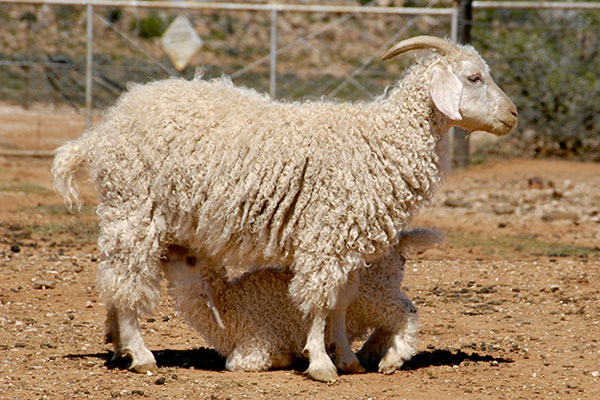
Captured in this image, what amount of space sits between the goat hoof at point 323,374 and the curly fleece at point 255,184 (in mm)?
406

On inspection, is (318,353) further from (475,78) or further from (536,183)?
(536,183)

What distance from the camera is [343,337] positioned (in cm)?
605

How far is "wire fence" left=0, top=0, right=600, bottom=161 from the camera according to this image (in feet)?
51.1

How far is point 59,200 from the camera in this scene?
39.7 ft

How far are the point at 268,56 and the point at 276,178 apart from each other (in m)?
10.0

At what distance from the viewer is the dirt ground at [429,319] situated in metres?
5.57

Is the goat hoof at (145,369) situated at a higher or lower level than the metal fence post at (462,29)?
lower

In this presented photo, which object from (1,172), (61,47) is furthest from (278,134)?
(61,47)

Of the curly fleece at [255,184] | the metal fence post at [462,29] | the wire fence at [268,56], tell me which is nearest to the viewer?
the curly fleece at [255,184]

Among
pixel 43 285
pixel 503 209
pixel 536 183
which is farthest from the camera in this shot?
pixel 536 183

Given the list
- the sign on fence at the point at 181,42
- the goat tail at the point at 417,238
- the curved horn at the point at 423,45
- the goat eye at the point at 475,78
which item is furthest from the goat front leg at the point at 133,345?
the sign on fence at the point at 181,42

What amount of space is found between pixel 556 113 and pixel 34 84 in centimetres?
1116

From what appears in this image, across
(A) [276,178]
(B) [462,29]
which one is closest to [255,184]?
(A) [276,178]

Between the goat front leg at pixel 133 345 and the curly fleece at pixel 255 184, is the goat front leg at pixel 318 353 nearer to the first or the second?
the curly fleece at pixel 255 184
